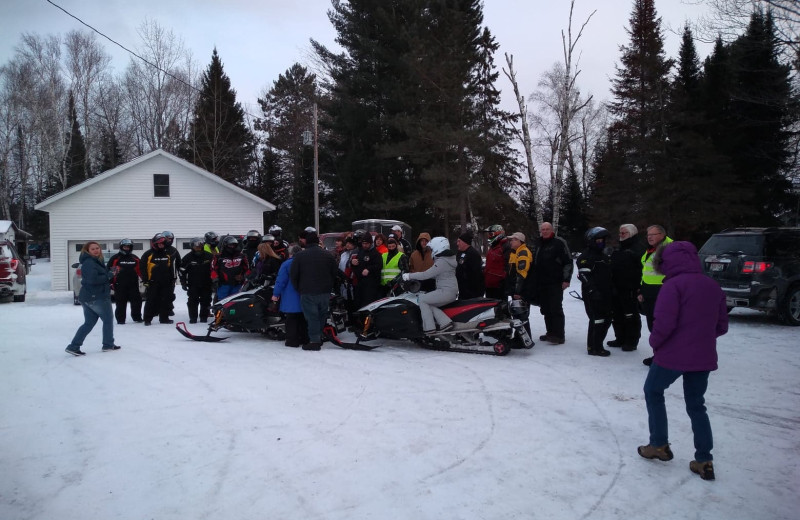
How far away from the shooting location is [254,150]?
1889 inches

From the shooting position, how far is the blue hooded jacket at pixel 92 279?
795 cm

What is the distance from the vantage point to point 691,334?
3.92m

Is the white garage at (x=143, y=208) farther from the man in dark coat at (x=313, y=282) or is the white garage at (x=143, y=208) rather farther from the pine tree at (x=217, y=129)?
the man in dark coat at (x=313, y=282)

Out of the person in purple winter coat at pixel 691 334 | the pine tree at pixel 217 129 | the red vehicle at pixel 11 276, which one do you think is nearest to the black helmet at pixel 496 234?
the person in purple winter coat at pixel 691 334

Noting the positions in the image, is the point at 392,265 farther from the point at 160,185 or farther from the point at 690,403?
the point at 160,185

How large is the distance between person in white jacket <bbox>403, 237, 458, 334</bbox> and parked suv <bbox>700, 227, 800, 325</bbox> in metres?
6.06

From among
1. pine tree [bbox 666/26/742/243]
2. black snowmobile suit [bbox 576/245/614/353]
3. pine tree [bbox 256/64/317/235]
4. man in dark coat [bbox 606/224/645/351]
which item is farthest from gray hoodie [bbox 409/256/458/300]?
pine tree [bbox 256/64/317/235]

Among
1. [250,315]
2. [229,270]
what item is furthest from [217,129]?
[250,315]

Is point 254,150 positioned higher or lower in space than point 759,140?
higher

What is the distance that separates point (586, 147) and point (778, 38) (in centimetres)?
3055

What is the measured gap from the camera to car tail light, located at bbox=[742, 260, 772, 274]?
33.1ft

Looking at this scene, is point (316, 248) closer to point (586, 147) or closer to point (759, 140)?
point (759, 140)

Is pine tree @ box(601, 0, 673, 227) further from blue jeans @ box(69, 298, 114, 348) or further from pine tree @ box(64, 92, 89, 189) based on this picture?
pine tree @ box(64, 92, 89, 189)

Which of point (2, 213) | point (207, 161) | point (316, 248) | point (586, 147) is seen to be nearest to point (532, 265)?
point (316, 248)
